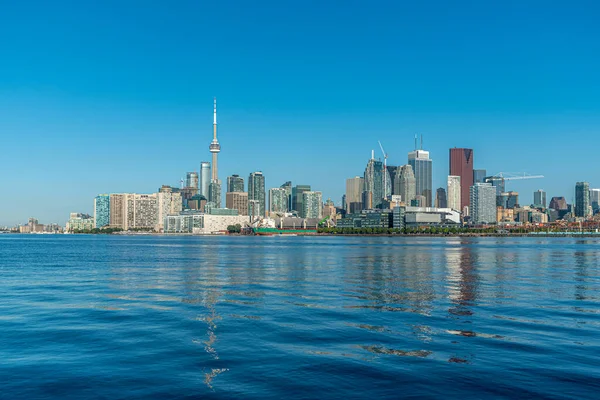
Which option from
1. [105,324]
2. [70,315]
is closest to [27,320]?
[70,315]

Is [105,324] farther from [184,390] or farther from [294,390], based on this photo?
[294,390]

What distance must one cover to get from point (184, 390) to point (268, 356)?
5.29 metres

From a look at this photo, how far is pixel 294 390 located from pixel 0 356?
1368 cm

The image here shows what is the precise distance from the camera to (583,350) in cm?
2517

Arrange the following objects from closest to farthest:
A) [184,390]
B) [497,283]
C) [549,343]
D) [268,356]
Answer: [184,390] < [268,356] < [549,343] < [497,283]

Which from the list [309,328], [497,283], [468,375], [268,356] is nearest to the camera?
[468,375]

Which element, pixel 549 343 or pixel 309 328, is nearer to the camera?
pixel 549 343

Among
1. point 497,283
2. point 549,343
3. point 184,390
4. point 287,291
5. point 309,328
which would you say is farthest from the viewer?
point 497,283

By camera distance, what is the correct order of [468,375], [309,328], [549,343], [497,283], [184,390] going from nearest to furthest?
[184,390], [468,375], [549,343], [309,328], [497,283]

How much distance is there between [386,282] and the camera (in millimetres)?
54188

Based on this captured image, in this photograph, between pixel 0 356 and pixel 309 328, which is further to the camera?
pixel 309 328

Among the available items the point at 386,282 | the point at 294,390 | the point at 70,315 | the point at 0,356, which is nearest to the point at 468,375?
the point at 294,390

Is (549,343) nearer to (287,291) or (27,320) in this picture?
(287,291)

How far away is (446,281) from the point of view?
55.5 m
